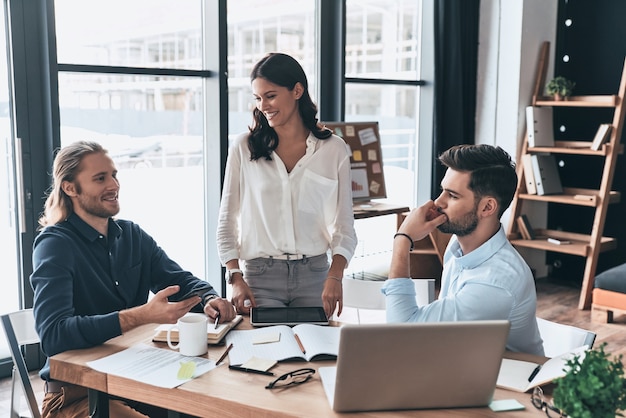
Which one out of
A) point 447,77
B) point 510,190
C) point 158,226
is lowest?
point 158,226

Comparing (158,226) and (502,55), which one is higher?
(502,55)

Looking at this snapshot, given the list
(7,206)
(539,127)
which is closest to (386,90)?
(539,127)

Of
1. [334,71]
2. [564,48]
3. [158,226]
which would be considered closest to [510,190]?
[158,226]

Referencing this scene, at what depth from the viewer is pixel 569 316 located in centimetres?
474

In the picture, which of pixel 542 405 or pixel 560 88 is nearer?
pixel 542 405

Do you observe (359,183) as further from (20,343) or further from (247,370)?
(247,370)

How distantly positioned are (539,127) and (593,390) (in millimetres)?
4438

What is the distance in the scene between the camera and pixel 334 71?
15.7 ft

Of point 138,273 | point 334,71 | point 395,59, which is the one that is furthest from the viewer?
point 395,59

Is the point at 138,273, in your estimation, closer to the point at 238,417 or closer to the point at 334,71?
the point at 238,417

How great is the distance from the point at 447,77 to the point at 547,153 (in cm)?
98

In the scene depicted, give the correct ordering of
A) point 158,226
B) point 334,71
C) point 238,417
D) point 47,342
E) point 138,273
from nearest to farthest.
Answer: point 238,417 → point 47,342 → point 138,273 → point 158,226 → point 334,71

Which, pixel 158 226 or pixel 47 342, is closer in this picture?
pixel 47 342

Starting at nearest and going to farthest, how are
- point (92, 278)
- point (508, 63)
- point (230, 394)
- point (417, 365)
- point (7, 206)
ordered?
point (417, 365) < point (230, 394) < point (92, 278) < point (7, 206) < point (508, 63)
